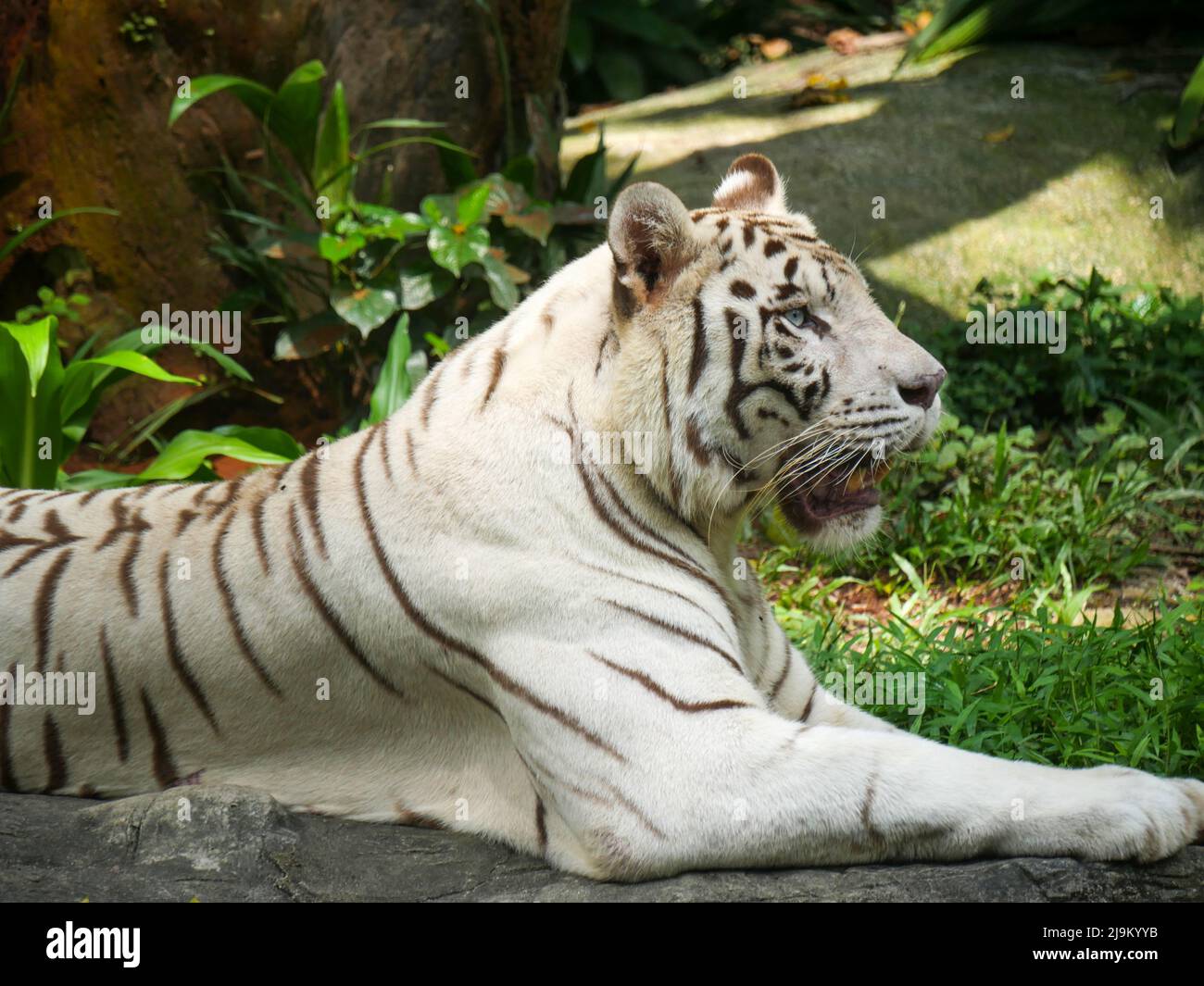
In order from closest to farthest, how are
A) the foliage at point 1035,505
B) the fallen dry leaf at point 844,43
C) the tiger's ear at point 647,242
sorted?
the tiger's ear at point 647,242 < the foliage at point 1035,505 < the fallen dry leaf at point 844,43

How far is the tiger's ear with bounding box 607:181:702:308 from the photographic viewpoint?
2756mm

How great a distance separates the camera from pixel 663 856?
2555 mm

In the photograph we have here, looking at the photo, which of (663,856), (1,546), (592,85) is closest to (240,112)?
(1,546)

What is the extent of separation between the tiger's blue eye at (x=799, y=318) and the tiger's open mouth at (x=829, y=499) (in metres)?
0.36

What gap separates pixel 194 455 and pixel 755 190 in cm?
213

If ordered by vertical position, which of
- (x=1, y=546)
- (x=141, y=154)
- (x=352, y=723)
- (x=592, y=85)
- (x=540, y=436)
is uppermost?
(x=592, y=85)

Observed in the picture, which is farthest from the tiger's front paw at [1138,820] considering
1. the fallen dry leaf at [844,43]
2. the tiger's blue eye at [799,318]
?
the fallen dry leaf at [844,43]

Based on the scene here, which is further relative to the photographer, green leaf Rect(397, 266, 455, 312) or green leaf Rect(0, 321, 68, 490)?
green leaf Rect(397, 266, 455, 312)

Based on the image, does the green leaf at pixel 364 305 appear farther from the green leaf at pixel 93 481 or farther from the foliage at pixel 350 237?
the green leaf at pixel 93 481

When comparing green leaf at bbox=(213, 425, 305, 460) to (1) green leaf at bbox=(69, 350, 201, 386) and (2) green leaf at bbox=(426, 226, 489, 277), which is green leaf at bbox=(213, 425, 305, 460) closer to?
(1) green leaf at bbox=(69, 350, 201, 386)

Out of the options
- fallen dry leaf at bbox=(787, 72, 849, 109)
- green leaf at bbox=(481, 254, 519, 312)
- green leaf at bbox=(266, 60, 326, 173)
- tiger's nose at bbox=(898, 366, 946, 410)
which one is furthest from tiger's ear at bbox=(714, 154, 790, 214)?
fallen dry leaf at bbox=(787, 72, 849, 109)

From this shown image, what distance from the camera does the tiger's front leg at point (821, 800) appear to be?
8.18 feet

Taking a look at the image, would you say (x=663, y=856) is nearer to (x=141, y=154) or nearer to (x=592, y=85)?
(x=141, y=154)
